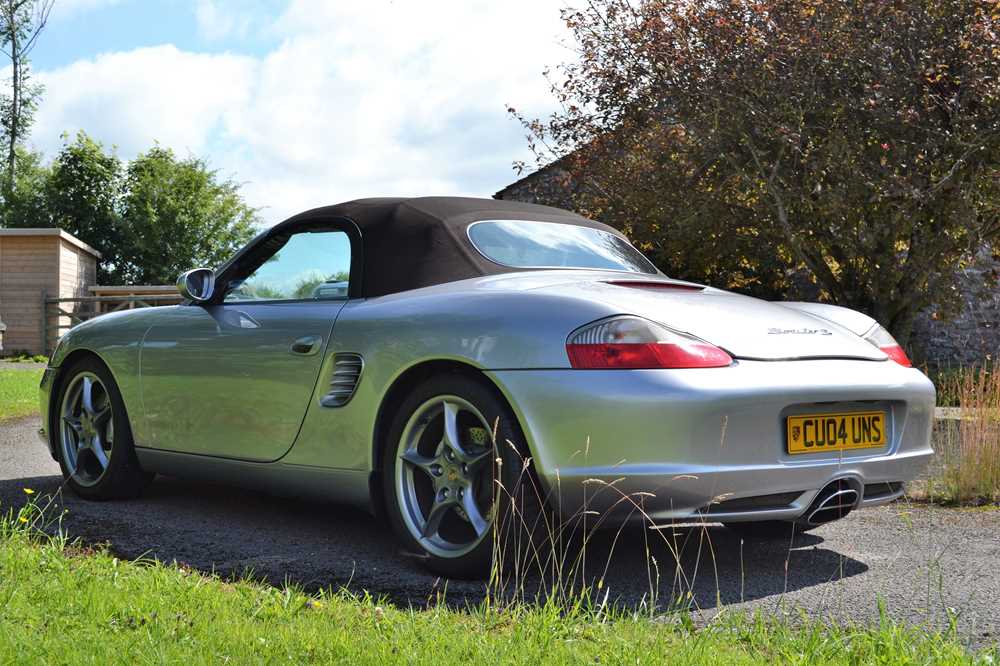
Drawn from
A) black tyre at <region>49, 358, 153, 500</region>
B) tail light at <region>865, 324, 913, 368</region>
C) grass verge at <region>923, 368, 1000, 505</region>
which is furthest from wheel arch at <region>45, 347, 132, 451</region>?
grass verge at <region>923, 368, 1000, 505</region>

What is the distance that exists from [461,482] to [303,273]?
56.4 inches

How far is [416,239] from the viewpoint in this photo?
182 inches

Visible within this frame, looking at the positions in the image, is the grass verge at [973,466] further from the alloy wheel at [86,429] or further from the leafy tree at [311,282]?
the alloy wheel at [86,429]

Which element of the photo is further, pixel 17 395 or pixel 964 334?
pixel 964 334

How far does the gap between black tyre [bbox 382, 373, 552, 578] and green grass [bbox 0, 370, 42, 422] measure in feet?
25.3

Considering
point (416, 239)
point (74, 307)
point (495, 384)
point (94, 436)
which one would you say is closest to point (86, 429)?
point (94, 436)

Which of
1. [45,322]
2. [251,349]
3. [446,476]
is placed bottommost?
[45,322]

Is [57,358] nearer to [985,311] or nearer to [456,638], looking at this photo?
[456,638]

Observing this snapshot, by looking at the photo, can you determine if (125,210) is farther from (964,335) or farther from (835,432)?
(835,432)

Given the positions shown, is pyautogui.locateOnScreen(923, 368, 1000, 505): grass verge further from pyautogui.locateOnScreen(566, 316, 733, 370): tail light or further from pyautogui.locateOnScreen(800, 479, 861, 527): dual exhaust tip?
pyautogui.locateOnScreen(566, 316, 733, 370): tail light

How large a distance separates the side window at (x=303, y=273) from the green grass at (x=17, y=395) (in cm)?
647

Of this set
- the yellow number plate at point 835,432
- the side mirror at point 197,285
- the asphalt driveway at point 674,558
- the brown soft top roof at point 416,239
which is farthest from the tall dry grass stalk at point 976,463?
the side mirror at point 197,285

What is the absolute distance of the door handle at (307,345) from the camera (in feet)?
14.9

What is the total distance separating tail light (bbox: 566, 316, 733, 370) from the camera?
3654mm
